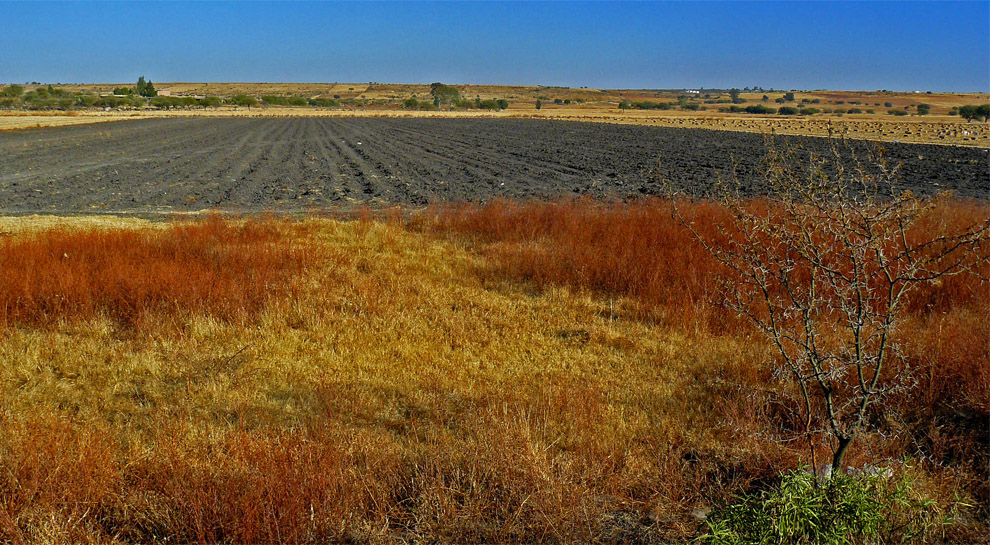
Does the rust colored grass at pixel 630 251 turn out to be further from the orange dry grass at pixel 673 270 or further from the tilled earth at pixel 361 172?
the tilled earth at pixel 361 172

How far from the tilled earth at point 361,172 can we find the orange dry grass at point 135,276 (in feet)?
21.3

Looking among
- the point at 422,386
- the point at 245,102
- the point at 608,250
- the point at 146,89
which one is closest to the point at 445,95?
the point at 245,102

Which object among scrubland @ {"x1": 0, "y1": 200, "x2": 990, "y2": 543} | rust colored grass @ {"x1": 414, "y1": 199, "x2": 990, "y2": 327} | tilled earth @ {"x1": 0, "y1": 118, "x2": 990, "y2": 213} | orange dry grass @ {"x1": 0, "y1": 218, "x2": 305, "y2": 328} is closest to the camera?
scrubland @ {"x1": 0, "y1": 200, "x2": 990, "y2": 543}

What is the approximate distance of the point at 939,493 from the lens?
377 cm

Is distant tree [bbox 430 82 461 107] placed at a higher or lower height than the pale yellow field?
higher

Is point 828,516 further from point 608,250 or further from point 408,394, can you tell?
point 608,250

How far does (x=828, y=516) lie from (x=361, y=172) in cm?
2233

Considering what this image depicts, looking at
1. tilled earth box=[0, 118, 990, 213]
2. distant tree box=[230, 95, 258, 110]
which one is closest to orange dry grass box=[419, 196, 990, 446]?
tilled earth box=[0, 118, 990, 213]

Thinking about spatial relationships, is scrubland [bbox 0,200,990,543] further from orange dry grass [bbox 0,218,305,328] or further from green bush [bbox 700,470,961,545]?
green bush [bbox 700,470,961,545]

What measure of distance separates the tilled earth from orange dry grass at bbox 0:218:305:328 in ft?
21.3

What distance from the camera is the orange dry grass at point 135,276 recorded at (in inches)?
282

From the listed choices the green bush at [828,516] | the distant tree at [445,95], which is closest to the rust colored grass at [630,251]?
the green bush at [828,516]

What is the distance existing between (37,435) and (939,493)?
560 centimetres

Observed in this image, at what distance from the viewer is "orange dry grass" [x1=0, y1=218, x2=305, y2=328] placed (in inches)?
282
